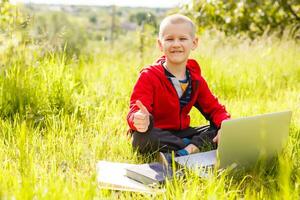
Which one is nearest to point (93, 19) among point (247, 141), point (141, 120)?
point (141, 120)

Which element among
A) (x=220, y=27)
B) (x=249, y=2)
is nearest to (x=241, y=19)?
(x=220, y=27)

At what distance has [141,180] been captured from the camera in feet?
7.89

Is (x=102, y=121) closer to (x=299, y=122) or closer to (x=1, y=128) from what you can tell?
(x=1, y=128)

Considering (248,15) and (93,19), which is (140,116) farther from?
(93,19)

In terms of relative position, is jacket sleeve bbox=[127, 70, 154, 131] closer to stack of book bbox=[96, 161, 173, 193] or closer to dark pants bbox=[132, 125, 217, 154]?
dark pants bbox=[132, 125, 217, 154]

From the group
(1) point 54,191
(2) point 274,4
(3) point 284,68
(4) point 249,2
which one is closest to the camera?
(1) point 54,191

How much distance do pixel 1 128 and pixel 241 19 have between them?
893cm

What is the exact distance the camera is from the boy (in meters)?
2.96

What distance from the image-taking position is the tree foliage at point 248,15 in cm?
977

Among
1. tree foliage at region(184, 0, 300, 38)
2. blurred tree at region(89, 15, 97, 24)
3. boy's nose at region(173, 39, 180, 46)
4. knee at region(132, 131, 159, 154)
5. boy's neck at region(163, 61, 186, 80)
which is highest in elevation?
blurred tree at region(89, 15, 97, 24)

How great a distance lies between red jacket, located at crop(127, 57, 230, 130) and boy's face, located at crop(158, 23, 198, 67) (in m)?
0.11

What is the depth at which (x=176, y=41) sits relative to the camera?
10.1 ft

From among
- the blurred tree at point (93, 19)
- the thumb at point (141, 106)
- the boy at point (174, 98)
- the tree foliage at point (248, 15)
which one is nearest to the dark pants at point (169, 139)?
the boy at point (174, 98)

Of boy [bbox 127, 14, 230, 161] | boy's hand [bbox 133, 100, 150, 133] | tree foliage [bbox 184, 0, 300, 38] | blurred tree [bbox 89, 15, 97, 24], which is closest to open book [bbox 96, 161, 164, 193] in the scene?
boy's hand [bbox 133, 100, 150, 133]
